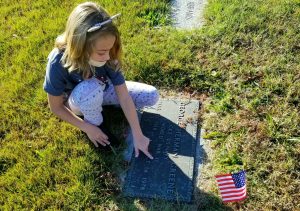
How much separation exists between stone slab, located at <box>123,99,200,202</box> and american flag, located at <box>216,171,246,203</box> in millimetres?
273

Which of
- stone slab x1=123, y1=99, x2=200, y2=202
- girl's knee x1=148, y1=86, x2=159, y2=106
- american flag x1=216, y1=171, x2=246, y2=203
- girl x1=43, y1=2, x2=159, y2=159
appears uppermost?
girl x1=43, y1=2, x2=159, y2=159

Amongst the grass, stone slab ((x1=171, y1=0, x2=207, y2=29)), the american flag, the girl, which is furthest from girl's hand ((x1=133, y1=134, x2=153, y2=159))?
stone slab ((x1=171, y1=0, x2=207, y2=29))

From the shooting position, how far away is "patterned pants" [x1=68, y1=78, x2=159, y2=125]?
9.76 ft

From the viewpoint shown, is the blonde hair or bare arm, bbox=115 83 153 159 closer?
the blonde hair

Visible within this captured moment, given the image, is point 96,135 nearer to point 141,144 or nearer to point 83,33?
point 141,144

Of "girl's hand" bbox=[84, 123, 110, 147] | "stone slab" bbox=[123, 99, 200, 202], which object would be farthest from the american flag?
"girl's hand" bbox=[84, 123, 110, 147]

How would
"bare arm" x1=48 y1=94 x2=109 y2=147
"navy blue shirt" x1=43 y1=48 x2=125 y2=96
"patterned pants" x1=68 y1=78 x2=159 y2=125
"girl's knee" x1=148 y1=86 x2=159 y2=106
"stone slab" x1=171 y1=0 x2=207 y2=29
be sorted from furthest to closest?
1. "stone slab" x1=171 y1=0 x2=207 y2=29
2. "girl's knee" x1=148 y1=86 x2=159 y2=106
3. "bare arm" x1=48 y1=94 x2=109 y2=147
4. "patterned pants" x1=68 y1=78 x2=159 y2=125
5. "navy blue shirt" x1=43 y1=48 x2=125 y2=96

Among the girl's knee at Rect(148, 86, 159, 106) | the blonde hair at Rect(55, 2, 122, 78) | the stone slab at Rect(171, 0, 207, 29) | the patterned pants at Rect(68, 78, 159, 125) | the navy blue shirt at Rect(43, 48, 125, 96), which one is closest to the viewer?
the blonde hair at Rect(55, 2, 122, 78)

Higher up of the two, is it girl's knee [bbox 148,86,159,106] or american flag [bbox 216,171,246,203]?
girl's knee [bbox 148,86,159,106]

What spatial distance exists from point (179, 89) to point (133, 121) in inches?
34.0

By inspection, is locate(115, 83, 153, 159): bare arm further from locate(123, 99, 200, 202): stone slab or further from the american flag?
the american flag

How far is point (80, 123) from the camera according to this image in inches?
122

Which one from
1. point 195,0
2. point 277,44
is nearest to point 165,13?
point 195,0

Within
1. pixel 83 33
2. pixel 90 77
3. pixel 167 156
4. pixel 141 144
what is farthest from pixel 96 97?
pixel 167 156
